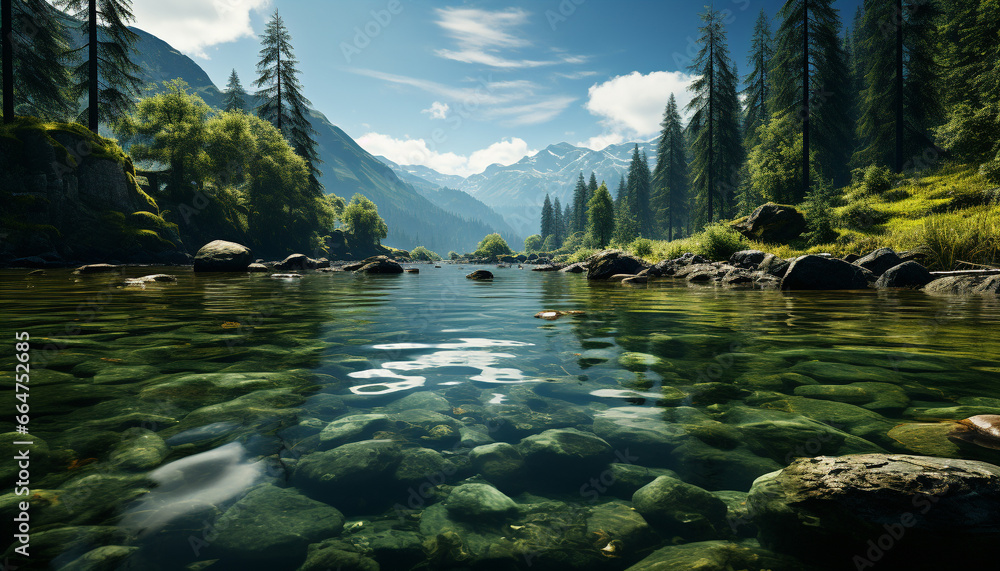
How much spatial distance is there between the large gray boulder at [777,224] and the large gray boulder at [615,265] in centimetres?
553

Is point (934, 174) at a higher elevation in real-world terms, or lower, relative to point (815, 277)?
higher

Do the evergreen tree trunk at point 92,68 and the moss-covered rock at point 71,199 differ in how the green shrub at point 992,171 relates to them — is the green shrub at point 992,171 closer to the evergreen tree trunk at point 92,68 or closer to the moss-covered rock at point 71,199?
the moss-covered rock at point 71,199

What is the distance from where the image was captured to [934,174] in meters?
23.0

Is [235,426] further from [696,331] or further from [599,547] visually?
[696,331]

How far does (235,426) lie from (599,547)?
2.10 metres

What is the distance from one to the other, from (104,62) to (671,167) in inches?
2336

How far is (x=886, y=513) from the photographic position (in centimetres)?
148

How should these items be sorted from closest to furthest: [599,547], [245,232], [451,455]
Answer: 1. [599,547]
2. [451,455]
3. [245,232]

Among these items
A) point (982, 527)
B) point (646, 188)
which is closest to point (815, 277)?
point (982, 527)

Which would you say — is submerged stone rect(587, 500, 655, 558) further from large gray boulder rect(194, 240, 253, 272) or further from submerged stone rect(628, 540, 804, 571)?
large gray boulder rect(194, 240, 253, 272)

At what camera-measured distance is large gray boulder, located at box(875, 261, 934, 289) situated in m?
11.0

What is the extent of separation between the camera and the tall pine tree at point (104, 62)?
2356 centimetres

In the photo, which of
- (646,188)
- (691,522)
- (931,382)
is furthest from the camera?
(646,188)

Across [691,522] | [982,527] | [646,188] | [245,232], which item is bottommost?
[691,522]
